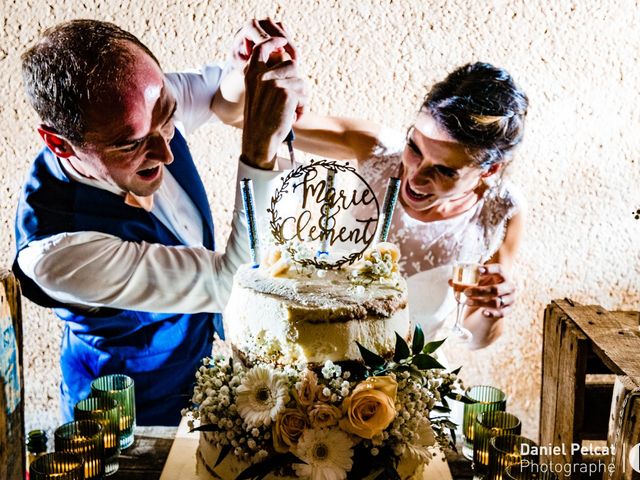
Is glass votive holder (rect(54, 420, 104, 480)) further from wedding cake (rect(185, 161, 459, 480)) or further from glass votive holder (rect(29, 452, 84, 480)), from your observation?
wedding cake (rect(185, 161, 459, 480))

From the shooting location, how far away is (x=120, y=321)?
303cm

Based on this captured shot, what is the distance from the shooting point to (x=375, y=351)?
2.04 metres

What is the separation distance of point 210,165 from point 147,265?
0.54 metres

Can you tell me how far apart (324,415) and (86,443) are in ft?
2.66

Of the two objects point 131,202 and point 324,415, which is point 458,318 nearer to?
point 324,415

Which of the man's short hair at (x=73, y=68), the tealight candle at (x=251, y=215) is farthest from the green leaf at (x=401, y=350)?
the man's short hair at (x=73, y=68)

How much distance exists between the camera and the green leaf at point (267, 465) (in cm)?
190

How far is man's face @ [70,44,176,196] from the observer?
2.75 meters

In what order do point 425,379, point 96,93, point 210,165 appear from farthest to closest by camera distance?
point 210,165 → point 96,93 → point 425,379

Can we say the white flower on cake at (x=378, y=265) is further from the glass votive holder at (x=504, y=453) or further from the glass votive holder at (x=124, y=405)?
the glass votive holder at (x=124, y=405)

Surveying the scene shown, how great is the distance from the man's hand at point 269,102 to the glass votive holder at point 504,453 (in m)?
1.53

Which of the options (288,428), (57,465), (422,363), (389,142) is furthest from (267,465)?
(389,142)

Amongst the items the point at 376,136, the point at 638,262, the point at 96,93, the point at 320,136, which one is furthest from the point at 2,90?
the point at 638,262

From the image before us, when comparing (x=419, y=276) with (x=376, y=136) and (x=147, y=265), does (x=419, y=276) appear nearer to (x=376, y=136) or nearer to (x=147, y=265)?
(x=376, y=136)
